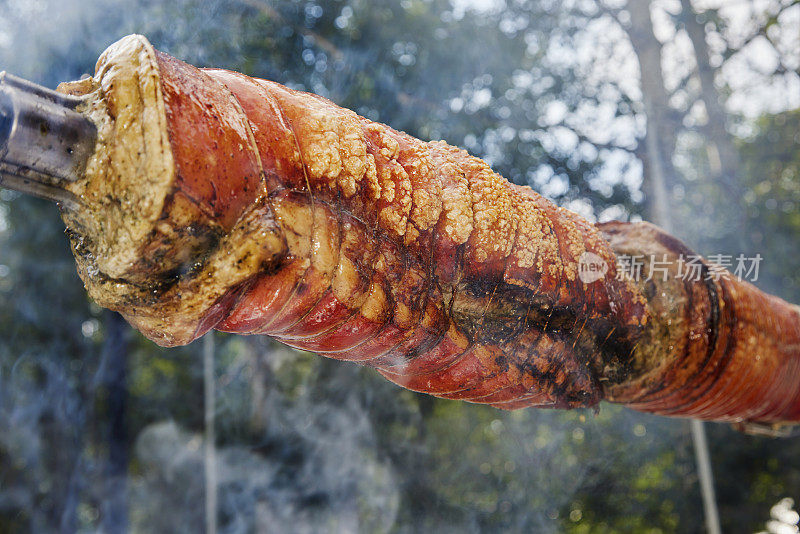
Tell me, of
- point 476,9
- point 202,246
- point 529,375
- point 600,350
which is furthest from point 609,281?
point 476,9

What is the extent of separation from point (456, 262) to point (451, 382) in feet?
0.91

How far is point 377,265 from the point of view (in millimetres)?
924

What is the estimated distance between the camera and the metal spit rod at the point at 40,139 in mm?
653

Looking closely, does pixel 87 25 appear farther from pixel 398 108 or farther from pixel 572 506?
pixel 572 506

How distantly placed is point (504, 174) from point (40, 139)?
359 centimetres

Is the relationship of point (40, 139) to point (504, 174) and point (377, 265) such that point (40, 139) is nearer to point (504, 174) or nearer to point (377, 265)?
point (377, 265)

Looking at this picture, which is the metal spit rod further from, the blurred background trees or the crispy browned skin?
the blurred background trees

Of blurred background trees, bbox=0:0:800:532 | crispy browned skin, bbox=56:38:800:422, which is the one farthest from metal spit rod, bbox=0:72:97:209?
blurred background trees, bbox=0:0:800:532

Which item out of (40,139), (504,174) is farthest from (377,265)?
(504,174)

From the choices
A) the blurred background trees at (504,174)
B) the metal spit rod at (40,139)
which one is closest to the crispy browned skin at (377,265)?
the metal spit rod at (40,139)

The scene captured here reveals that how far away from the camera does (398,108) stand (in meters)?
3.84

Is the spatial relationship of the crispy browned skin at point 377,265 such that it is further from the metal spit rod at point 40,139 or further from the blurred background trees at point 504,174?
the blurred background trees at point 504,174

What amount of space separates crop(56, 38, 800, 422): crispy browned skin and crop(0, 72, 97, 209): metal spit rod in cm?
8

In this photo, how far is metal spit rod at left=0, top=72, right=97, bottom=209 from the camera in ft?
2.14
